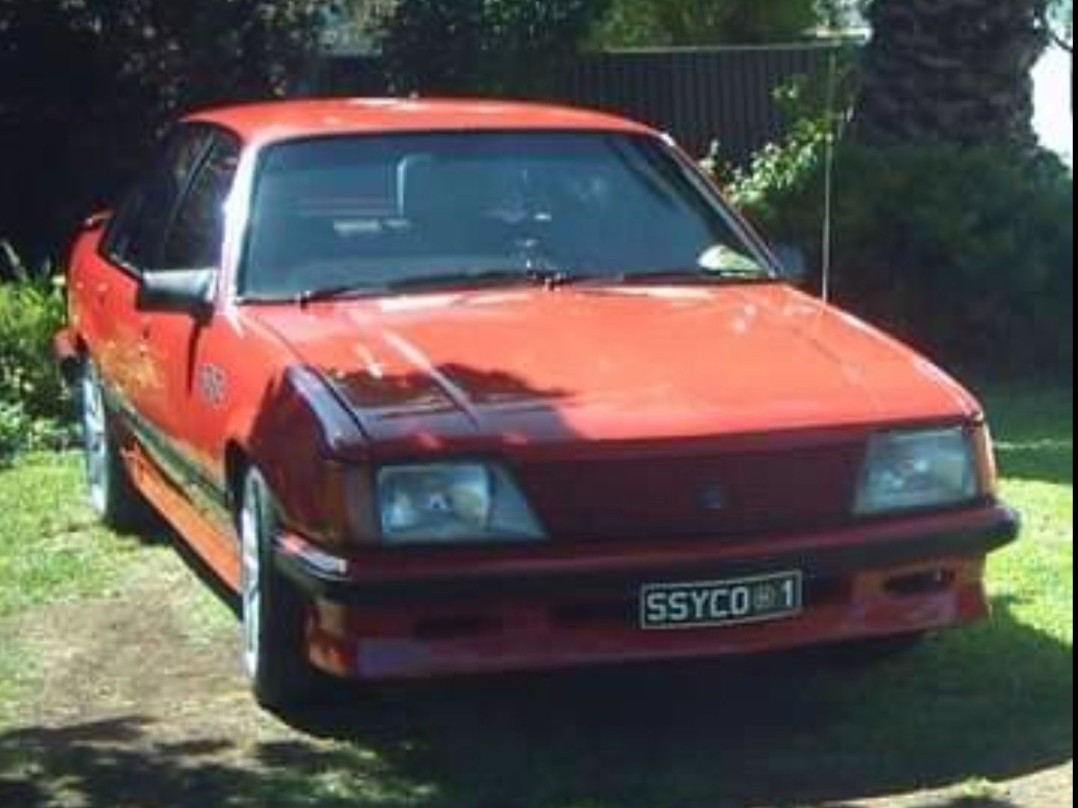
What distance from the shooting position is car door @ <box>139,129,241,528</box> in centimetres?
620

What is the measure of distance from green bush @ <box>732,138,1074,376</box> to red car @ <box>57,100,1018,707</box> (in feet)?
16.2

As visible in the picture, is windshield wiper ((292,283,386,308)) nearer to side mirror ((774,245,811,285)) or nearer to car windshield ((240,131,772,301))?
car windshield ((240,131,772,301))

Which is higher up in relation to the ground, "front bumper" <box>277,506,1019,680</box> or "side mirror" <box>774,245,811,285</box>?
"side mirror" <box>774,245,811,285</box>

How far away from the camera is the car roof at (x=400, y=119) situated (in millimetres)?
6840

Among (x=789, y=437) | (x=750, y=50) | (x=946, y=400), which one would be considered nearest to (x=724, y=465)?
(x=789, y=437)

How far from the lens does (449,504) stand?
5152 millimetres

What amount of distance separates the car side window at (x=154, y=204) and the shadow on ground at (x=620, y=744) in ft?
7.07

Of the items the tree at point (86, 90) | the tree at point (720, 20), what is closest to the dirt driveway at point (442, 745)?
the tree at point (86, 90)

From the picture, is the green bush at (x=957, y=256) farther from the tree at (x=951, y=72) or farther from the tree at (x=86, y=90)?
the tree at (x=86, y=90)

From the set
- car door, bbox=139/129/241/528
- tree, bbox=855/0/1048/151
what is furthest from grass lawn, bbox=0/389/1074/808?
tree, bbox=855/0/1048/151

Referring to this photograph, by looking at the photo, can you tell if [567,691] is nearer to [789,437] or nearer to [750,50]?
[789,437]

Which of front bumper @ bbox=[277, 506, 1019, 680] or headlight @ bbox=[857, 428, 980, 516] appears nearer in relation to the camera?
front bumper @ bbox=[277, 506, 1019, 680]

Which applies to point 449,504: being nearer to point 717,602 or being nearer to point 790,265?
point 717,602

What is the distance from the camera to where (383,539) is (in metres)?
5.13
